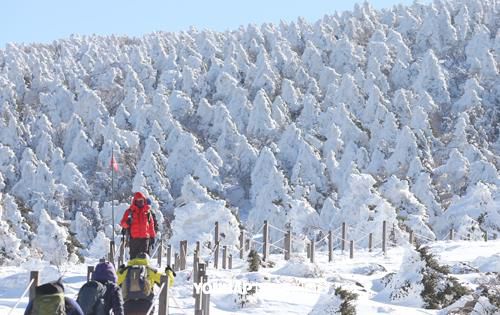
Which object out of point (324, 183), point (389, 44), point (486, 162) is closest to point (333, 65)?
point (389, 44)

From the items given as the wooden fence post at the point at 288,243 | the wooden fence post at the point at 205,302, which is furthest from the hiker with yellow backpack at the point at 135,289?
the wooden fence post at the point at 288,243

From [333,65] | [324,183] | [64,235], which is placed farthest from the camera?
[333,65]

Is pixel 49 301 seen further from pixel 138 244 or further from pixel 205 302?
pixel 138 244

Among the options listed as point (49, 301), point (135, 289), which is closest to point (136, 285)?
point (135, 289)

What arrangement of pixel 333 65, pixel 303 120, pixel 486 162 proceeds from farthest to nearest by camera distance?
pixel 333 65
pixel 303 120
pixel 486 162

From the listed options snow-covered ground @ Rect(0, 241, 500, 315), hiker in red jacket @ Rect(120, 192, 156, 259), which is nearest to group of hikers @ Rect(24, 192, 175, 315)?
hiker in red jacket @ Rect(120, 192, 156, 259)

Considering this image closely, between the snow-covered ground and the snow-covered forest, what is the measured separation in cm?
1981

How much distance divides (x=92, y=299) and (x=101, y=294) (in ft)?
0.28

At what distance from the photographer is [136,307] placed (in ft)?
23.6

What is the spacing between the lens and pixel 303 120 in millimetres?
66562

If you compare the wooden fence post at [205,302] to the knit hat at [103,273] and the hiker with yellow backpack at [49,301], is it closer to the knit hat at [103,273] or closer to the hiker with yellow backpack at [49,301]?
the knit hat at [103,273]

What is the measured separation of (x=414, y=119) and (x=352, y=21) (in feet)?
88.2

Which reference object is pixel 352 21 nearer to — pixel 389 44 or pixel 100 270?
pixel 389 44

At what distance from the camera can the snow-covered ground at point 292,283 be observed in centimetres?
1060
